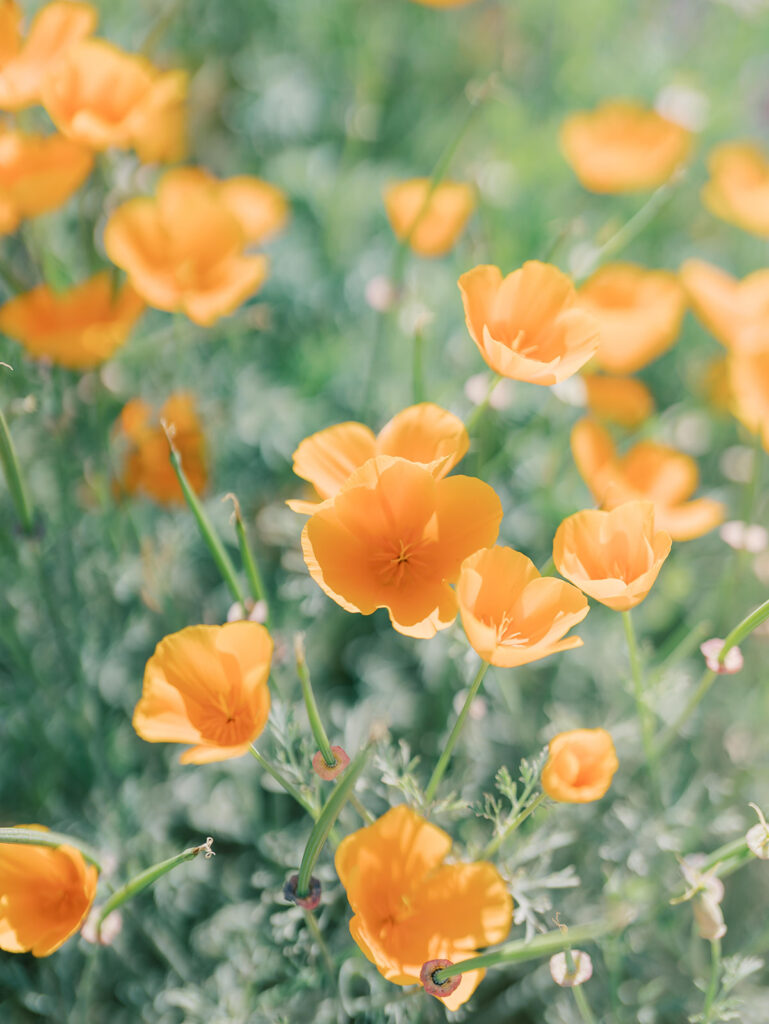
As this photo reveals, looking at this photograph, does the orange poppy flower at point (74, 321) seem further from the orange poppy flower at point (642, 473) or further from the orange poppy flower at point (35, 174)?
the orange poppy flower at point (642, 473)

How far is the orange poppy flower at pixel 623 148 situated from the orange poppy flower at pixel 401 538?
2.84 ft

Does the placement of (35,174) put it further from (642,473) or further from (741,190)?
(741,190)

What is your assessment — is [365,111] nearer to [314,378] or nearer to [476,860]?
[314,378]

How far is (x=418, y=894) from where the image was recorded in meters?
0.58

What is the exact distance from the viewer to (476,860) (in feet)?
2.08

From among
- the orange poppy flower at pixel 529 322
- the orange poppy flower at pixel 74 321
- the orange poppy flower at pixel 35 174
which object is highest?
the orange poppy flower at pixel 35 174

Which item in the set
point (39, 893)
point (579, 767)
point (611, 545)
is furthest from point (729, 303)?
point (39, 893)

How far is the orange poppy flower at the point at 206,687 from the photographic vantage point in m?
0.54

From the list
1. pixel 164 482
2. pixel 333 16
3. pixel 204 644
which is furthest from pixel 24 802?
pixel 333 16

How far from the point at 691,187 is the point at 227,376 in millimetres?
1073

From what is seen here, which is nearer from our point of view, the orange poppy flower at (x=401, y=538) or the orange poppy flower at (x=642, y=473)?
the orange poppy flower at (x=401, y=538)

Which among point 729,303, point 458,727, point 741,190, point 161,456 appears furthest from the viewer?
point 741,190

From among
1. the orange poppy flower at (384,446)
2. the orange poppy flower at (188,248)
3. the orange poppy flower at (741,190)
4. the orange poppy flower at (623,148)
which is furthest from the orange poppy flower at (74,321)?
the orange poppy flower at (741,190)

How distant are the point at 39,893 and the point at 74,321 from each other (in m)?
0.58
